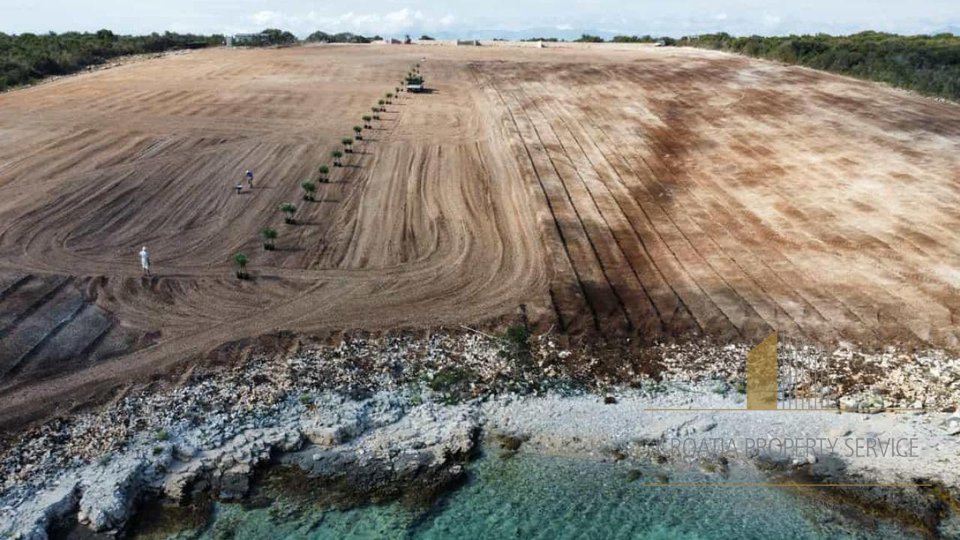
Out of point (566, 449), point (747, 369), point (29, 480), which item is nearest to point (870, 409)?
point (747, 369)

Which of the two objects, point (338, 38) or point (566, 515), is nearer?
point (566, 515)

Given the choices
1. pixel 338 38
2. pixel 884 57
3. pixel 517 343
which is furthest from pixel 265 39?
pixel 517 343

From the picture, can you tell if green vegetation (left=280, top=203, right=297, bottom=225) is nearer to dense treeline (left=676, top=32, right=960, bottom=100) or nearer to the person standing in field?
the person standing in field

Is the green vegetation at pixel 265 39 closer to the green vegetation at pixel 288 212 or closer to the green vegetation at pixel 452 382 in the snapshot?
the green vegetation at pixel 288 212

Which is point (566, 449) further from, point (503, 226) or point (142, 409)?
point (503, 226)

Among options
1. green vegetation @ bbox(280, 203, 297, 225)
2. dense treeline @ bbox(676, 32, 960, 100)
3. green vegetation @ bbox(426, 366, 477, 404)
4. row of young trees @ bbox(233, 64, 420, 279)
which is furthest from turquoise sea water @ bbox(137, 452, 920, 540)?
dense treeline @ bbox(676, 32, 960, 100)

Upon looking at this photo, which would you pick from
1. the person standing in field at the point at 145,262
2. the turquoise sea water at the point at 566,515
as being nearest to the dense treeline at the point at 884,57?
the turquoise sea water at the point at 566,515

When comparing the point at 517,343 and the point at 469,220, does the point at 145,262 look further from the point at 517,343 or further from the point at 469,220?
the point at 517,343
